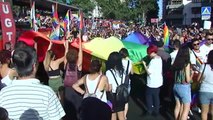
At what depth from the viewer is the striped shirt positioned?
3281 millimetres

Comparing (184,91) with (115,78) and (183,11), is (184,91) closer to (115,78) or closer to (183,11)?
(115,78)

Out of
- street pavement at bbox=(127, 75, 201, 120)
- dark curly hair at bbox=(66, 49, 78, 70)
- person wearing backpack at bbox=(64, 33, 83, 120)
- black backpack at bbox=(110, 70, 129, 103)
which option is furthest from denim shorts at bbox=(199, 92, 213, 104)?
dark curly hair at bbox=(66, 49, 78, 70)

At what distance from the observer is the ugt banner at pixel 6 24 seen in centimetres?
865

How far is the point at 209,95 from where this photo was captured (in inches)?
270

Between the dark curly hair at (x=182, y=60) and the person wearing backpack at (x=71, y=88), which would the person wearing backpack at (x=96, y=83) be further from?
the dark curly hair at (x=182, y=60)

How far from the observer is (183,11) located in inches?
5271

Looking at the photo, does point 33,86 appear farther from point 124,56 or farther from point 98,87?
point 124,56

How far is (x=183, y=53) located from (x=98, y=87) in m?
1.91

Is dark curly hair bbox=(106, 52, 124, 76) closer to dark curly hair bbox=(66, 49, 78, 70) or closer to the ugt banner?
dark curly hair bbox=(66, 49, 78, 70)

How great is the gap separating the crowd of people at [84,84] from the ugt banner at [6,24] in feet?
2.52

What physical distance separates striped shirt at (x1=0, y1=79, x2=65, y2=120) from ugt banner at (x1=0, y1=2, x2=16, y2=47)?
5507 mm

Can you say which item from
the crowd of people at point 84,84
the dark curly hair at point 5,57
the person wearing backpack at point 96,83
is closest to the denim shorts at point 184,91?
the crowd of people at point 84,84

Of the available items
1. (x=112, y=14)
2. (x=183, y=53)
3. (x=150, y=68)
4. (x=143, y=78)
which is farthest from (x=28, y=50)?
(x=112, y=14)

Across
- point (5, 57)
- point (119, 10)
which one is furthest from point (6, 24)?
point (119, 10)
